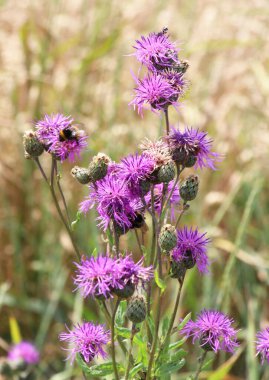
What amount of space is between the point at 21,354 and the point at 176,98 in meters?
1.80

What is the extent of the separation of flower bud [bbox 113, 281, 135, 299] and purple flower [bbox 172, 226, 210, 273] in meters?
0.20

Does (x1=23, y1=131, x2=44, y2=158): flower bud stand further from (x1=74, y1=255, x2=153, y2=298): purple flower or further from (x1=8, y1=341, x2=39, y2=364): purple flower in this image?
(x1=8, y1=341, x2=39, y2=364): purple flower

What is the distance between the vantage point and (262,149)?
3.61 meters

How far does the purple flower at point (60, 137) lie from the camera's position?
5.38 feet

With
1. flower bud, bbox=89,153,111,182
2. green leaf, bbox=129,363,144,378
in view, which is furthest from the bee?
green leaf, bbox=129,363,144,378

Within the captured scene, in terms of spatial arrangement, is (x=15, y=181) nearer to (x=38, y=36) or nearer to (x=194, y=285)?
(x=38, y=36)

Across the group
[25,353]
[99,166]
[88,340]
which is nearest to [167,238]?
[99,166]

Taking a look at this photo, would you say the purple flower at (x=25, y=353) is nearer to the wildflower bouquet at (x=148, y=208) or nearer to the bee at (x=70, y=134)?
the wildflower bouquet at (x=148, y=208)

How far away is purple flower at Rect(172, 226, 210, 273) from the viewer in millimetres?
1558

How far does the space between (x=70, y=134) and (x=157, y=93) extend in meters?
0.25

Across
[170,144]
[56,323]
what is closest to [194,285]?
[56,323]

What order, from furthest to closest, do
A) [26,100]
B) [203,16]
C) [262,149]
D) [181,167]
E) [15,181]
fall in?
[203,16], [26,100], [15,181], [262,149], [181,167]

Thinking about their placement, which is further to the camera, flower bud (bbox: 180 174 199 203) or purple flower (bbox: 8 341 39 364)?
purple flower (bbox: 8 341 39 364)

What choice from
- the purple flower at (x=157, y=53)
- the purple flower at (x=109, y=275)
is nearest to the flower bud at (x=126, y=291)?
the purple flower at (x=109, y=275)
